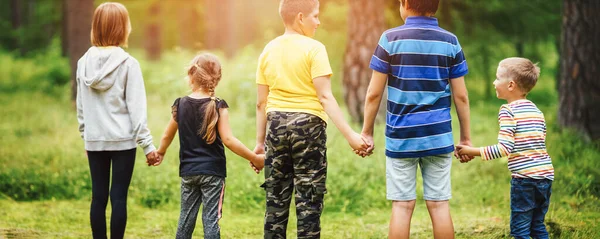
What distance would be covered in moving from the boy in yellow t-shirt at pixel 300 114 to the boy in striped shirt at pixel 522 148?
1015 millimetres

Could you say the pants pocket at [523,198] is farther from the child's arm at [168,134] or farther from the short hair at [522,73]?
the child's arm at [168,134]

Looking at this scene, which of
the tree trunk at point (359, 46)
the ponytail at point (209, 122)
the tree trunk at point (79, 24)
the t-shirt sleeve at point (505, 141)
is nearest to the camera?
the t-shirt sleeve at point (505, 141)

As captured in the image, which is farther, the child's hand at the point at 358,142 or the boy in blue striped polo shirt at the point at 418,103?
the child's hand at the point at 358,142

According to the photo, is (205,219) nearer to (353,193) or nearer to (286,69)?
(286,69)

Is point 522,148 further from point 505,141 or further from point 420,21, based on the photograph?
point 420,21

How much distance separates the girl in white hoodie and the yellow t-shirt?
107 centimetres

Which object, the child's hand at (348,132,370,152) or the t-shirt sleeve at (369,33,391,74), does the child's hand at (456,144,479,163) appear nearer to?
the child's hand at (348,132,370,152)

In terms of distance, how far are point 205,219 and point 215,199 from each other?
166 mm

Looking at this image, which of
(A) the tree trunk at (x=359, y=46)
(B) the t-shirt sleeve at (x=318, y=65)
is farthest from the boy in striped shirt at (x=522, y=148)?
(A) the tree trunk at (x=359, y=46)

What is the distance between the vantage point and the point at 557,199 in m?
7.07

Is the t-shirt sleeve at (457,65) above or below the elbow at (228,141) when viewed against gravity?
above

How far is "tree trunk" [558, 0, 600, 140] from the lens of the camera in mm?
9219

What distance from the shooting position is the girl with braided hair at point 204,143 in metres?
4.79

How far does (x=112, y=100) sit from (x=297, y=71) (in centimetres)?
143
